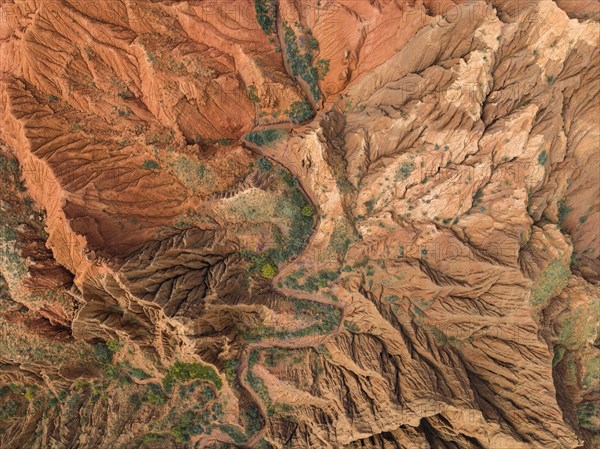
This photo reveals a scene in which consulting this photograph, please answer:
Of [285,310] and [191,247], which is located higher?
[191,247]

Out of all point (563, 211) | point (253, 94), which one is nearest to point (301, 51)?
point (253, 94)

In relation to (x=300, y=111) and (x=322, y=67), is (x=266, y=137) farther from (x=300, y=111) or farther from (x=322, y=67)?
(x=322, y=67)

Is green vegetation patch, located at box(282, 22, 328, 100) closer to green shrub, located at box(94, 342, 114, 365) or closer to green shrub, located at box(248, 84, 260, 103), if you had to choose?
green shrub, located at box(248, 84, 260, 103)

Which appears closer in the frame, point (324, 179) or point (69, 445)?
point (324, 179)

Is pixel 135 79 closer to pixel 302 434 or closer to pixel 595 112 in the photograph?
pixel 302 434

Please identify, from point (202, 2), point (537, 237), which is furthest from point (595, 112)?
point (202, 2)

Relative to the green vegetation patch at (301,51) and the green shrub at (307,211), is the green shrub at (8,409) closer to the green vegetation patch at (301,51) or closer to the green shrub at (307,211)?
the green shrub at (307,211)

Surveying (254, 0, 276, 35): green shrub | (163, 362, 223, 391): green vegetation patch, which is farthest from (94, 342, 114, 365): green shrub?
(254, 0, 276, 35): green shrub

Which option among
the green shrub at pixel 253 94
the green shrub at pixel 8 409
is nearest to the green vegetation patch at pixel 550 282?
the green shrub at pixel 253 94
